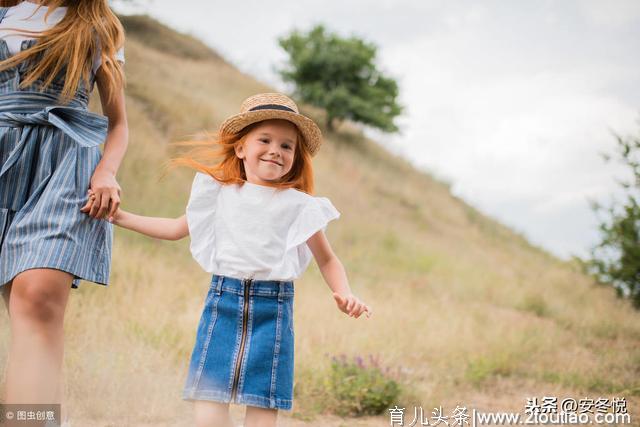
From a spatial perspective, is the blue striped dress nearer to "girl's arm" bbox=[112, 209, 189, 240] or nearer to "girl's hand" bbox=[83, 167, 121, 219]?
"girl's hand" bbox=[83, 167, 121, 219]

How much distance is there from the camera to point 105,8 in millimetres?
2494

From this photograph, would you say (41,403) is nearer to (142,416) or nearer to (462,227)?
(142,416)

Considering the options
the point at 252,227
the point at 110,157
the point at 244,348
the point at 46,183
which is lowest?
the point at 244,348

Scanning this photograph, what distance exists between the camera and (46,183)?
2264 mm

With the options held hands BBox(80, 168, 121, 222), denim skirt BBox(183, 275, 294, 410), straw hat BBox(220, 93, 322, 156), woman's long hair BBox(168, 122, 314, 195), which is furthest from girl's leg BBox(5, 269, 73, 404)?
straw hat BBox(220, 93, 322, 156)

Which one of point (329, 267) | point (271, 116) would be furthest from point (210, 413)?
point (271, 116)

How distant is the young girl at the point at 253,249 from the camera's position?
2.37 metres

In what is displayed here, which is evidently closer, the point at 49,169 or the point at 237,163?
the point at 49,169

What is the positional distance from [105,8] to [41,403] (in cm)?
160

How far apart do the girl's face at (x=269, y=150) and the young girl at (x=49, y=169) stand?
21.8 inches

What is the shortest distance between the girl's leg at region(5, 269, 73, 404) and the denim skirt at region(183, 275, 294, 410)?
1.79 ft

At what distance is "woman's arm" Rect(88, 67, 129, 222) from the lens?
7.52ft

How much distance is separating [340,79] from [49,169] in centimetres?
2350

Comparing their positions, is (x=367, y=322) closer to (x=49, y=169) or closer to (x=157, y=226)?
(x=157, y=226)
